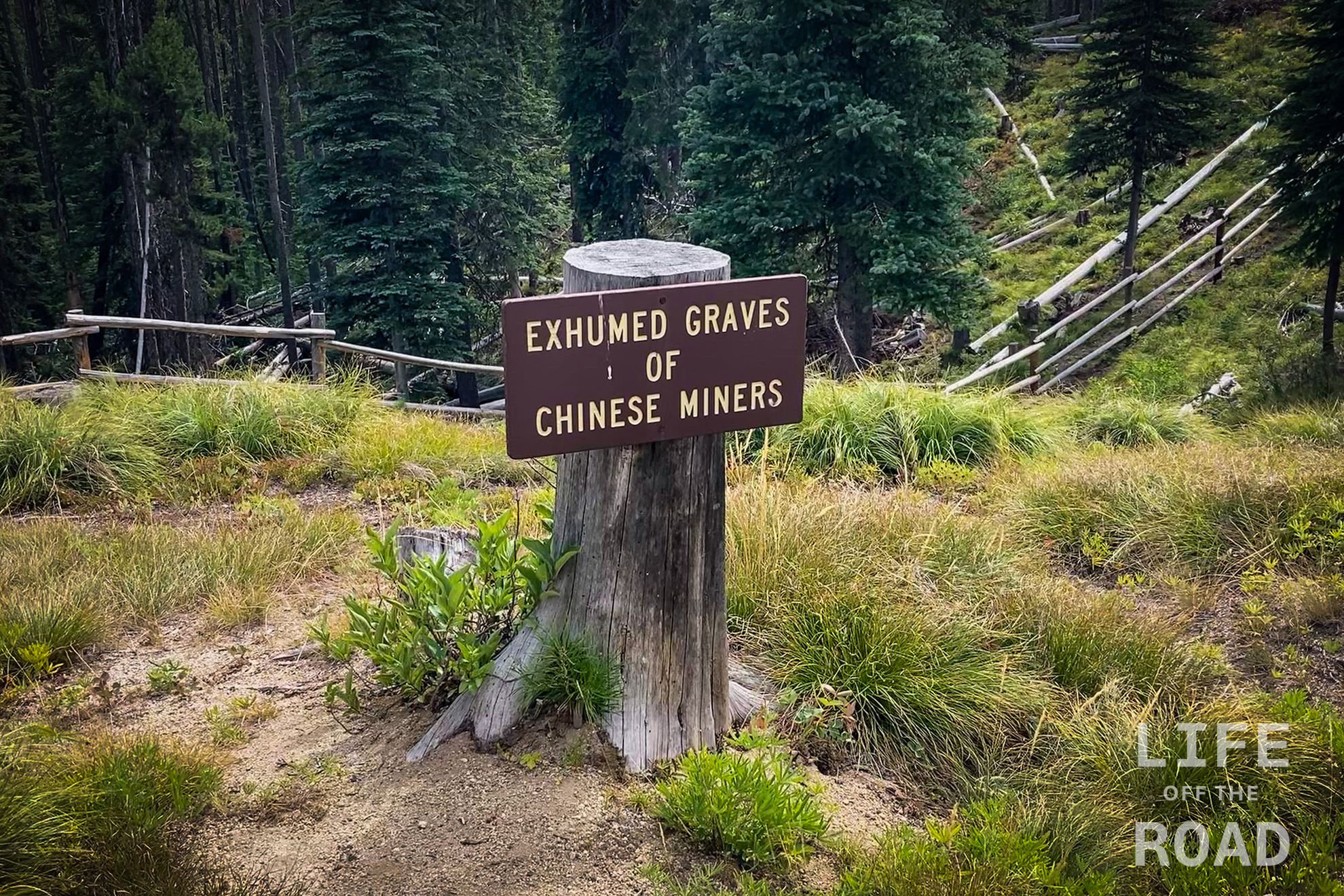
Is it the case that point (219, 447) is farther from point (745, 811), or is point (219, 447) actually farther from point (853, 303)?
point (853, 303)

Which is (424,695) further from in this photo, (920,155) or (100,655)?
(920,155)

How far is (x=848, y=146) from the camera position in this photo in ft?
49.9

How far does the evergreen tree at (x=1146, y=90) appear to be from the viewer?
1795cm

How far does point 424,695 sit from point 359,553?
2.26 m

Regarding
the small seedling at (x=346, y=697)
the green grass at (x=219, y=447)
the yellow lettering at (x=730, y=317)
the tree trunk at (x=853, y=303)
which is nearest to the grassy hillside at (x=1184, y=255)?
the tree trunk at (x=853, y=303)

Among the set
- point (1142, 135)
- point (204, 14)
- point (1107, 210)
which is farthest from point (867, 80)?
point (204, 14)

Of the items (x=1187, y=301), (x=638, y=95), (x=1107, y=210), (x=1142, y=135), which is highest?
(x=638, y=95)

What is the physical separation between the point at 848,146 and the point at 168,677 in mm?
13140

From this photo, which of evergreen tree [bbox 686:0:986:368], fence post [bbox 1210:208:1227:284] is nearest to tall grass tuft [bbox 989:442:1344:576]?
evergreen tree [bbox 686:0:986:368]

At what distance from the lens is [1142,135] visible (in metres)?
18.5

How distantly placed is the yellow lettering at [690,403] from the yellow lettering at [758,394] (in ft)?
0.73

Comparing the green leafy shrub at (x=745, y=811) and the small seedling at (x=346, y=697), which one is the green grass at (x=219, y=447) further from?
the green leafy shrub at (x=745, y=811)

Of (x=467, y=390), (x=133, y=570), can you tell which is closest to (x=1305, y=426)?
(x=133, y=570)

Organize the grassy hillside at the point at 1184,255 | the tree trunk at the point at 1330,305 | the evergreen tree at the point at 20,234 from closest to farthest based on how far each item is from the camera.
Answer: the tree trunk at the point at 1330,305, the grassy hillside at the point at 1184,255, the evergreen tree at the point at 20,234
